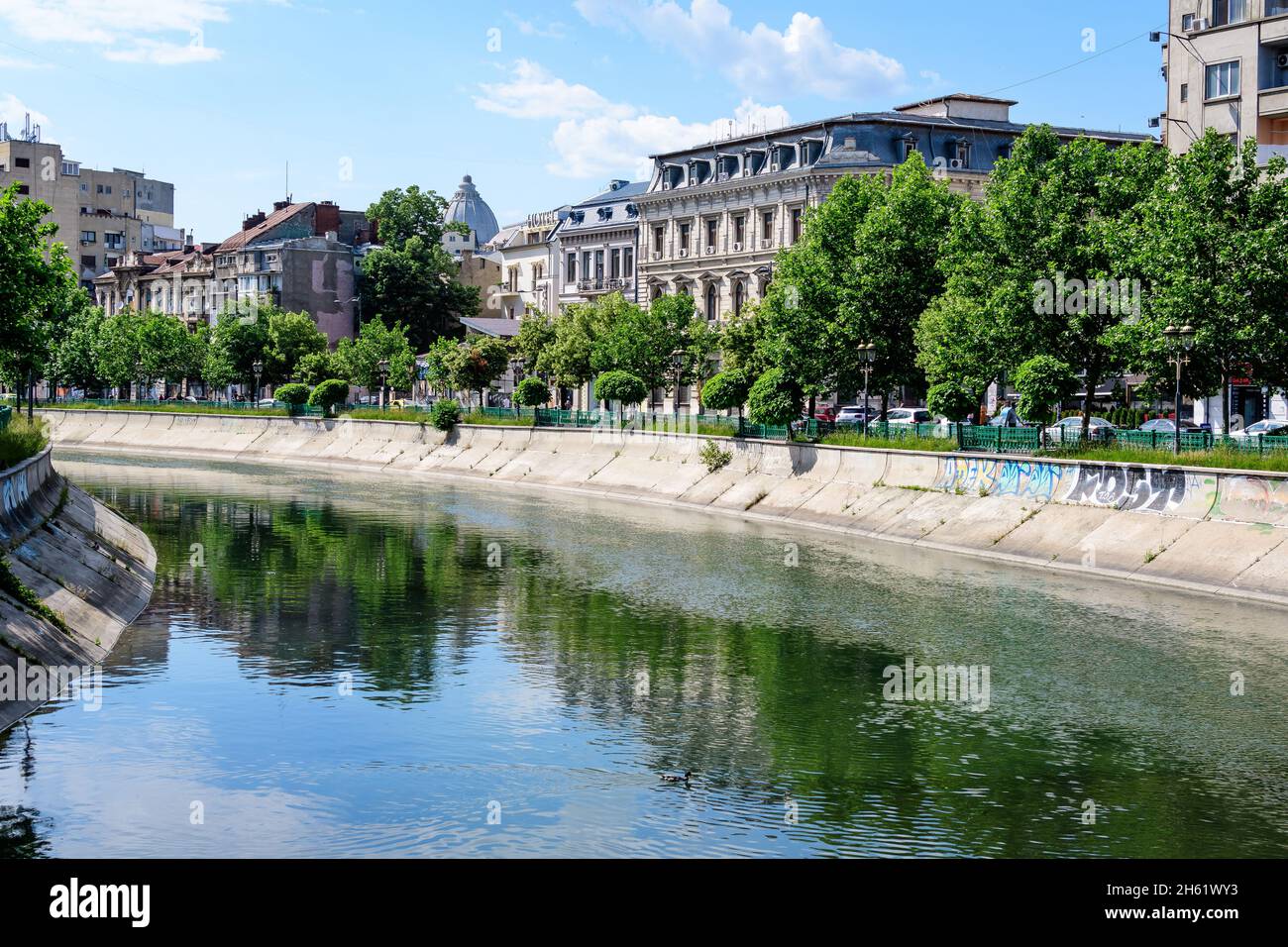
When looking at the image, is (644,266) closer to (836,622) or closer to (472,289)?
(472,289)

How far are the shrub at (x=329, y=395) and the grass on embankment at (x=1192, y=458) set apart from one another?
206 feet

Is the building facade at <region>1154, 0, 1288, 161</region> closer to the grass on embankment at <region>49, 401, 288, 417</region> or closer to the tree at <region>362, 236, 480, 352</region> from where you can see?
the grass on embankment at <region>49, 401, 288, 417</region>

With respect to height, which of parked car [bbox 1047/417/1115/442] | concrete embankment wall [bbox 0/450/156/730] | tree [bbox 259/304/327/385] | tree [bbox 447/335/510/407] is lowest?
concrete embankment wall [bbox 0/450/156/730]

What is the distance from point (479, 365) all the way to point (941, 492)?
49.3 metres

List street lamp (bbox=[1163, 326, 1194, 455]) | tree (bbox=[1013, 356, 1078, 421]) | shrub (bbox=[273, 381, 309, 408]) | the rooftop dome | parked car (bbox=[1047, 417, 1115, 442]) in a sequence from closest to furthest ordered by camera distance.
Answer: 1. street lamp (bbox=[1163, 326, 1194, 455])
2. parked car (bbox=[1047, 417, 1115, 442])
3. tree (bbox=[1013, 356, 1078, 421])
4. shrub (bbox=[273, 381, 309, 408])
5. the rooftop dome

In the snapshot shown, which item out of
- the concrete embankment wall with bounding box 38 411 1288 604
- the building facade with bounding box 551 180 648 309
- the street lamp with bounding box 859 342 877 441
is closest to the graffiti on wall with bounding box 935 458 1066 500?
the concrete embankment wall with bounding box 38 411 1288 604

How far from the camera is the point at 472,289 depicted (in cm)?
14112

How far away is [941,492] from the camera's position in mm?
54531

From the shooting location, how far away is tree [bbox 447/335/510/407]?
97438 millimetres

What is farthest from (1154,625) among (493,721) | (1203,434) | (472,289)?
(472,289)

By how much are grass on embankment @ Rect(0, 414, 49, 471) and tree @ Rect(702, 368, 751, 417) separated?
30929 mm

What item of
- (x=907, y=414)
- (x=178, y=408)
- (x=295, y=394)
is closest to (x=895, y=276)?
(x=907, y=414)

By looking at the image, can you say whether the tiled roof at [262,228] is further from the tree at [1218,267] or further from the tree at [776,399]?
the tree at [1218,267]

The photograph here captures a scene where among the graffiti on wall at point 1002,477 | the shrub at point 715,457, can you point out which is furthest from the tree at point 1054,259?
the shrub at point 715,457
